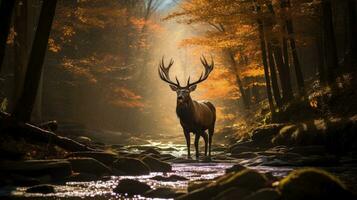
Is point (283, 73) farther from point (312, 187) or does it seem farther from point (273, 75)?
point (312, 187)

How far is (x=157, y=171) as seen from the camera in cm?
1170

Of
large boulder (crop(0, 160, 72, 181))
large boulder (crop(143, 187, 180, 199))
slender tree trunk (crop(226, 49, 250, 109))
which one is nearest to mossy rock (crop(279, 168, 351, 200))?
large boulder (crop(143, 187, 180, 199))

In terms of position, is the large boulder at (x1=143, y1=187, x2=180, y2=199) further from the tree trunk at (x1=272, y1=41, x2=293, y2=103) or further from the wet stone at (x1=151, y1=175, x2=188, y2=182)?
the tree trunk at (x1=272, y1=41, x2=293, y2=103)

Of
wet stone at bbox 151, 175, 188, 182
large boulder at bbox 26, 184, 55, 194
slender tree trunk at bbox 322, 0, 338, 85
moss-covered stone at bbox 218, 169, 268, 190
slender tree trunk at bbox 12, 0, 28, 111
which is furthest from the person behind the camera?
slender tree trunk at bbox 322, 0, 338, 85

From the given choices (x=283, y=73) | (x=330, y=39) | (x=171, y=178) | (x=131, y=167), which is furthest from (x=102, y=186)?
(x=283, y=73)

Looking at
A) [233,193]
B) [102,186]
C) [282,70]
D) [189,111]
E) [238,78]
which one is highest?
[238,78]

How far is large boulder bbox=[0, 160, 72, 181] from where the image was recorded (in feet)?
29.8

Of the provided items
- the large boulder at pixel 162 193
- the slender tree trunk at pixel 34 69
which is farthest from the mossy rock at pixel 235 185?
the slender tree trunk at pixel 34 69

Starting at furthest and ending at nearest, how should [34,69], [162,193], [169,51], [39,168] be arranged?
[169,51], [34,69], [39,168], [162,193]

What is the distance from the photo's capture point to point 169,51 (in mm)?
58062

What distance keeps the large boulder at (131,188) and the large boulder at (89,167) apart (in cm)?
244

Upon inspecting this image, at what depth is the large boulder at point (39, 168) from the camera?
9.08 metres

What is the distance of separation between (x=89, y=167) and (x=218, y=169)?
3099mm

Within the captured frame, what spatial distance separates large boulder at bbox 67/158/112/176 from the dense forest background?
785 cm
